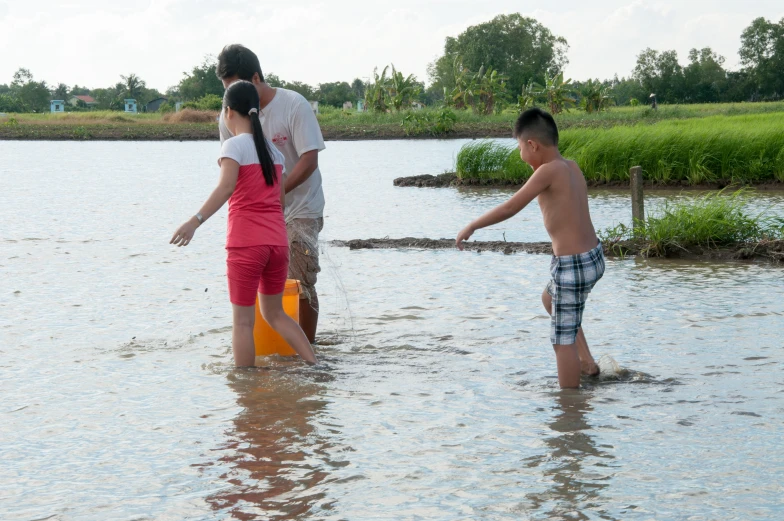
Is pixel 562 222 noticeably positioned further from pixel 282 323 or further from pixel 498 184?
pixel 498 184

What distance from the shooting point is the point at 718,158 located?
61.4ft

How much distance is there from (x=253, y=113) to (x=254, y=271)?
2.95ft

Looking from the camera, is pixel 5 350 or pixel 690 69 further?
pixel 690 69

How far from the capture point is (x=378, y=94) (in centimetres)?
5941

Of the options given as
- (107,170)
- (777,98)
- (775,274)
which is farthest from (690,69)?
(775,274)

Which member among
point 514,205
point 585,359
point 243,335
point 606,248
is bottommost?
point 585,359

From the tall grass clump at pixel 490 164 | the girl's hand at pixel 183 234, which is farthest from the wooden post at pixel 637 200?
the tall grass clump at pixel 490 164

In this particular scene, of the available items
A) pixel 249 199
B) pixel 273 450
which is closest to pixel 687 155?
pixel 249 199

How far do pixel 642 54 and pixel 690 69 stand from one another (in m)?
10.5

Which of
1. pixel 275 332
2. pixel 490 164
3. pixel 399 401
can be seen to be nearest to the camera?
pixel 399 401

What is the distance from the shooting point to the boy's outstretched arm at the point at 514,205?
488 centimetres

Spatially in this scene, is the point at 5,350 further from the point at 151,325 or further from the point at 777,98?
the point at 777,98

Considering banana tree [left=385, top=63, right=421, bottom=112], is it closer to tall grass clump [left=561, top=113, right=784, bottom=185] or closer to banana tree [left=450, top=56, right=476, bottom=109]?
banana tree [left=450, top=56, right=476, bottom=109]

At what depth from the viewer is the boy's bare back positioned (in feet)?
16.6
